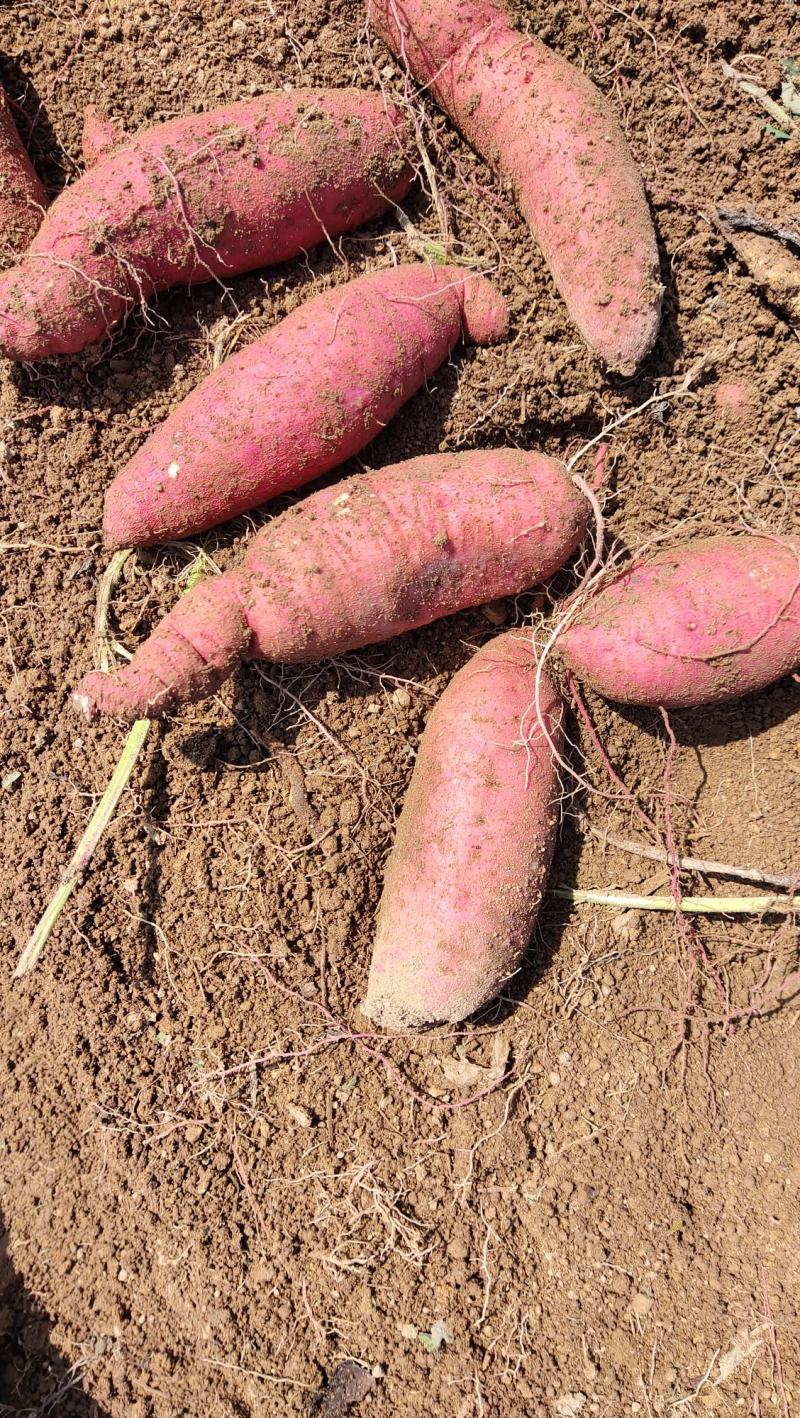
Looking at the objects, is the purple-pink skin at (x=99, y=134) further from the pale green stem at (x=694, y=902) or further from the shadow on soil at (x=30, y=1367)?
the shadow on soil at (x=30, y=1367)

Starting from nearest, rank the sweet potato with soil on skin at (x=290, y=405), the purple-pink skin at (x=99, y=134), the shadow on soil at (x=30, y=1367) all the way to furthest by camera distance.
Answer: the shadow on soil at (x=30, y=1367)
the sweet potato with soil on skin at (x=290, y=405)
the purple-pink skin at (x=99, y=134)

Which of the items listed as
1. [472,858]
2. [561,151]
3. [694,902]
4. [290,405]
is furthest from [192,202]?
[694,902]

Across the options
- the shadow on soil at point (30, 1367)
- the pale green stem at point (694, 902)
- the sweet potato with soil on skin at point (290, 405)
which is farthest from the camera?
the pale green stem at point (694, 902)

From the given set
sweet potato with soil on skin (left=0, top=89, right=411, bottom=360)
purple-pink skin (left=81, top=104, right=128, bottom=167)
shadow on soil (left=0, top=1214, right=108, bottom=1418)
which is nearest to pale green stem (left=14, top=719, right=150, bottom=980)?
shadow on soil (left=0, top=1214, right=108, bottom=1418)

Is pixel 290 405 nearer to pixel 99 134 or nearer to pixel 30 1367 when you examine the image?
pixel 99 134

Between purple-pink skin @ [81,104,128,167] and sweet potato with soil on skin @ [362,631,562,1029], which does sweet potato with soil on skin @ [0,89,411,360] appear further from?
sweet potato with soil on skin @ [362,631,562,1029]

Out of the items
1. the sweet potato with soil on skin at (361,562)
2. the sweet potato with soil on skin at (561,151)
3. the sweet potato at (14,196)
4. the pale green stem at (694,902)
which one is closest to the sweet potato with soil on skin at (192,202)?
the sweet potato at (14,196)

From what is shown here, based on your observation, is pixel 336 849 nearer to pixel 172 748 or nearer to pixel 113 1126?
pixel 172 748
